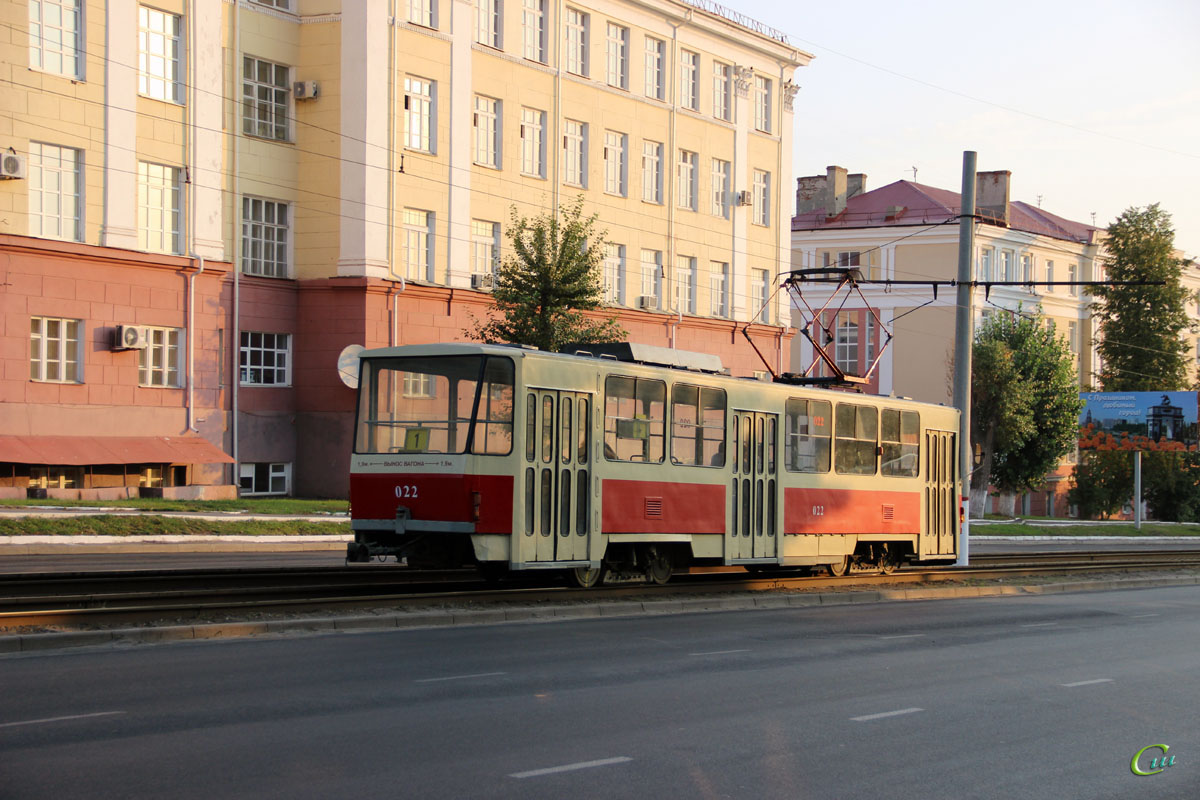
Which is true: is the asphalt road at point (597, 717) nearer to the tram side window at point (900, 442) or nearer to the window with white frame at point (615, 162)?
the tram side window at point (900, 442)

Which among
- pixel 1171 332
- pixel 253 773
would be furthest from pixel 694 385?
pixel 1171 332

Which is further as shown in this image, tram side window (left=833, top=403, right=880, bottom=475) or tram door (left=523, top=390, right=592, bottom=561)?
tram side window (left=833, top=403, right=880, bottom=475)

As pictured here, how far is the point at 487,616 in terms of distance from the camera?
14.8 meters

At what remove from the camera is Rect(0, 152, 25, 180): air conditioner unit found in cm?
2927

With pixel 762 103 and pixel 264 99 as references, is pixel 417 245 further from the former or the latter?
pixel 762 103

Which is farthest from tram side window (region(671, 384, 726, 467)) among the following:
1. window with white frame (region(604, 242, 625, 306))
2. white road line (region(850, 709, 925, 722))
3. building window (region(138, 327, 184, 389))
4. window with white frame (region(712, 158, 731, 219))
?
window with white frame (region(712, 158, 731, 219))

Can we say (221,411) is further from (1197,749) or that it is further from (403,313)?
(1197,749)

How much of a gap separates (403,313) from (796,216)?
40421 mm

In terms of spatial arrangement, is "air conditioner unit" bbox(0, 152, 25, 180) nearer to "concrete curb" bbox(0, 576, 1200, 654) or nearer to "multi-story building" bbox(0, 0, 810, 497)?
"multi-story building" bbox(0, 0, 810, 497)

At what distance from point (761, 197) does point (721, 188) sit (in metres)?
2.83

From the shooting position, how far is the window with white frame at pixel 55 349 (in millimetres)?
30250

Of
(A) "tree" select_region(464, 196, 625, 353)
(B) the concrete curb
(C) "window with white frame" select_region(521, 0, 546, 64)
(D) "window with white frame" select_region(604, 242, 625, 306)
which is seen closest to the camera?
(B) the concrete curb

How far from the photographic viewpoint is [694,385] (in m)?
19.0

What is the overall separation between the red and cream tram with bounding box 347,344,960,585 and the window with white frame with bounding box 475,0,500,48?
2183 cm
